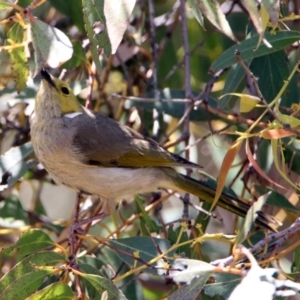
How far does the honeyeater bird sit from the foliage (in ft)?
0.25

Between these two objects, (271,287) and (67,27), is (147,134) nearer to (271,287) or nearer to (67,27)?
(67,27)

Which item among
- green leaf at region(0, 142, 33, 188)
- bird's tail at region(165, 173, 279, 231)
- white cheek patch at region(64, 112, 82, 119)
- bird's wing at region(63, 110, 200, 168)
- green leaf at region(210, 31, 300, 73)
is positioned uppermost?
green leaf at region(210, 31, 300, 73)

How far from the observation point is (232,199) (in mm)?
2744

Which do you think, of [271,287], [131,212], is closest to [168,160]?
[131,212]

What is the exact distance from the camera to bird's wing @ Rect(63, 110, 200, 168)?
2988mm

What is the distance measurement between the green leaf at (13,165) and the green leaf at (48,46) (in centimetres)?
70

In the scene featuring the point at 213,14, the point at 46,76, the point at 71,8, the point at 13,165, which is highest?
the point at 213,14

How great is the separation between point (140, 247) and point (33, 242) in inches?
15.9

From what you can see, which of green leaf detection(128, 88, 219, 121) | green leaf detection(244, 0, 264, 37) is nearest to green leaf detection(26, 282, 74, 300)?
green leaf detection(244, 0, 264, 37)

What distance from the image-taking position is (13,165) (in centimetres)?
275

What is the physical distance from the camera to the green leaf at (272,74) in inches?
106

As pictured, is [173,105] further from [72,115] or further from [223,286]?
[223,286]

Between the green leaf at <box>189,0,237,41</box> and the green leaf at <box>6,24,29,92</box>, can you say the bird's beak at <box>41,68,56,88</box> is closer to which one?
the green leaf at <box>6,24,29,92</box>

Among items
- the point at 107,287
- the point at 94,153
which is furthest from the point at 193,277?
the point at 94,153
